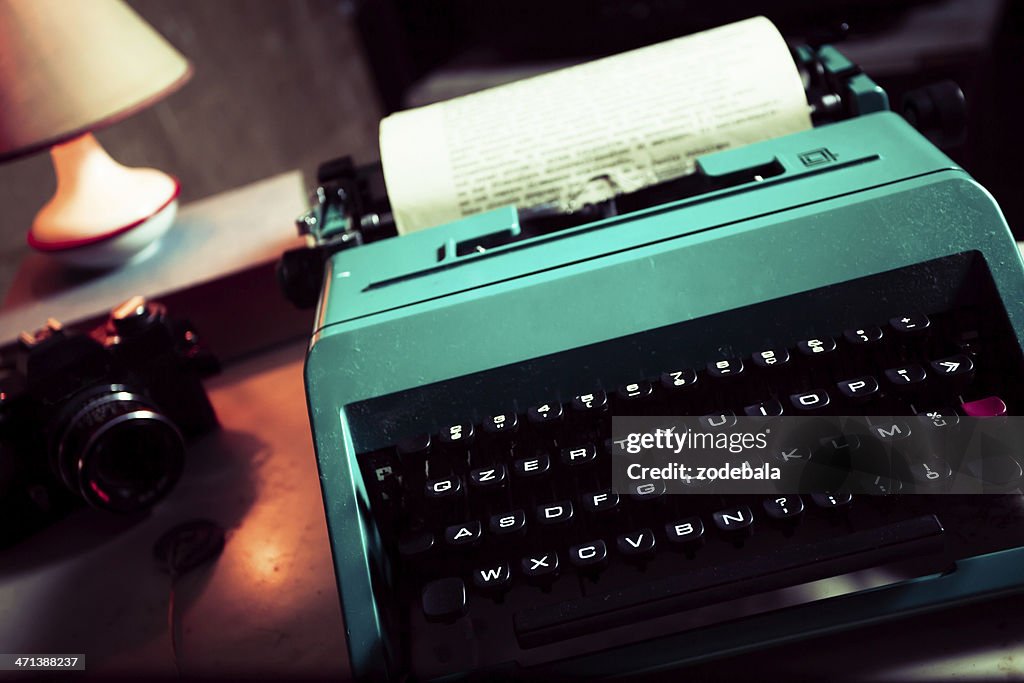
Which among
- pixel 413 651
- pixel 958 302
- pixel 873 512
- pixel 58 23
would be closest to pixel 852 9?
pixel 958 302

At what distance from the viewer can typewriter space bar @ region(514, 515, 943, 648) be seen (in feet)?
2.10

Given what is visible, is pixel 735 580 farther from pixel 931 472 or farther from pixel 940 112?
pixel 940 112

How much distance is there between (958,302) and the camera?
726 millimetres

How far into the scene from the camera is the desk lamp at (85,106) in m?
1.02

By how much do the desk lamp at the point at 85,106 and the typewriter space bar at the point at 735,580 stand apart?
2.93 feet

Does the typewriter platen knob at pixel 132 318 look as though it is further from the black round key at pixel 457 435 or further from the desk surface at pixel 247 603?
the black round key at pixel 457 435

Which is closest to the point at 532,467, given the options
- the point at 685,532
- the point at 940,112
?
the point at 685,532

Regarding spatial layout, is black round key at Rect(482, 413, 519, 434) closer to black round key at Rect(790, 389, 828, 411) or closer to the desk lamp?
black round key at Rect(790, 389, 828, 411)

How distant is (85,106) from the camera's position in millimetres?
1047

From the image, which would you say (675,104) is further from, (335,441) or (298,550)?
(298,550)

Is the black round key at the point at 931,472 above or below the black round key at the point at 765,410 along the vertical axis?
below

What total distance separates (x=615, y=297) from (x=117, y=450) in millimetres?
615

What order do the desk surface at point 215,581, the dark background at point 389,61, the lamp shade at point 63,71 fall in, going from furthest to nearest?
1. the dark background at point 389,61
2. the lamp shade at point 63,71
3. the desk surface at point 215,581
